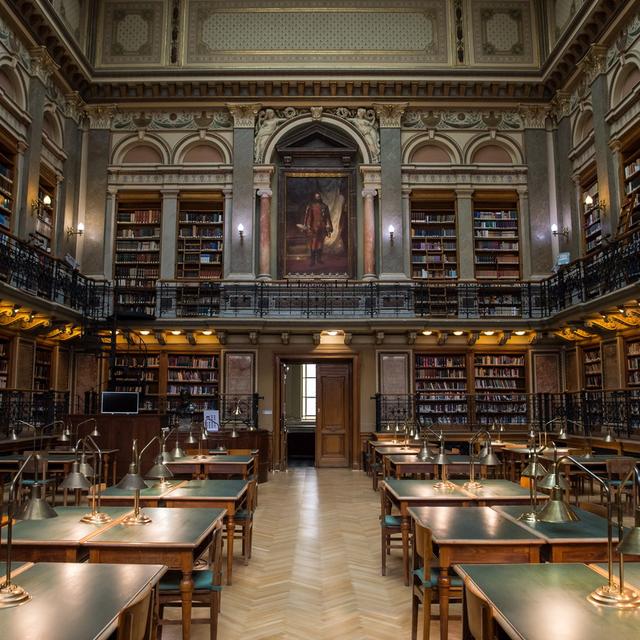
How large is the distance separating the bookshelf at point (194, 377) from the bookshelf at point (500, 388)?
5297mm

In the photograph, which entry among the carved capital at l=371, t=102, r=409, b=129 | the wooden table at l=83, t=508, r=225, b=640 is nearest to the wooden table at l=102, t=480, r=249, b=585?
the wooden table at l=83, t=508, r=225, b=640

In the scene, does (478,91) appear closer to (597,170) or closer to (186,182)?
(597,170)

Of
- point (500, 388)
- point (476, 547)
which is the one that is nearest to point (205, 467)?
point (476, 547)

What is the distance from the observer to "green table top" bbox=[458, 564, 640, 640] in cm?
208

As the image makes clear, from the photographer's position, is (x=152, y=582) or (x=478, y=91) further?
(x=478, y=91)

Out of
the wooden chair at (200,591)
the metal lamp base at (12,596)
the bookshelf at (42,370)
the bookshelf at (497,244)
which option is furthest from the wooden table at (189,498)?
the bookshelf at (497,244)

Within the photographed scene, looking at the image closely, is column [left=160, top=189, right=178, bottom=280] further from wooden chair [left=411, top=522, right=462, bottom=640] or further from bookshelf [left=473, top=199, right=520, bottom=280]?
wooden chair [left=411, top=522, right=462, bottom=640]

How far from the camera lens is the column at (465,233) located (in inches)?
539

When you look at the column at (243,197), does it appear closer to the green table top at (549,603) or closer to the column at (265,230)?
the column at (265,230)

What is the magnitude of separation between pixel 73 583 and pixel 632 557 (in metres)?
2.71

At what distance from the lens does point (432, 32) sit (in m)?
14.4

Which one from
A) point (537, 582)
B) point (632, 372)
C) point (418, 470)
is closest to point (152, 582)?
point (537, 582)

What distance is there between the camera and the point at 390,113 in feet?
46.7

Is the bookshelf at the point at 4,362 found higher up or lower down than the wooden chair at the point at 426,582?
higher up
